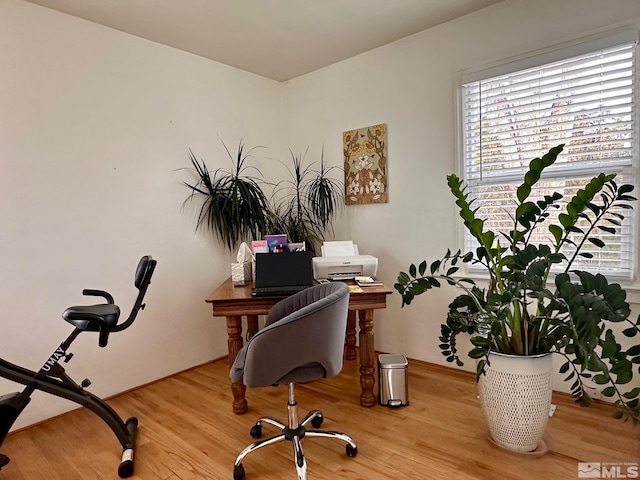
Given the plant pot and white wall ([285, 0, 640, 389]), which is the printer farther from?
the plant pot

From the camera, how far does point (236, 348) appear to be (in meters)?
2.43

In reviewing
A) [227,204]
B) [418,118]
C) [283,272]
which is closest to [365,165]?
[418,118]

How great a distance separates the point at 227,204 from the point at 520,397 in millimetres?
2361

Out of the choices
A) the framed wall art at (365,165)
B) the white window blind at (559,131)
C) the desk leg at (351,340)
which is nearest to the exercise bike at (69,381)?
the desk leg at (351,340)

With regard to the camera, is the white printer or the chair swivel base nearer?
the chair swivel base

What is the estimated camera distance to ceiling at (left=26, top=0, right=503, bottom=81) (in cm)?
248

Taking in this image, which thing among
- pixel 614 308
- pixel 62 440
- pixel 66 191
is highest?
pixel 66 191

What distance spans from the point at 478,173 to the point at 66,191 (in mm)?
2719

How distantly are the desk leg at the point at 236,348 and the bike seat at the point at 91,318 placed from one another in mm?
688

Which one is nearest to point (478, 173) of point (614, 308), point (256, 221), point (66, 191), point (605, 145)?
point (605, 145)

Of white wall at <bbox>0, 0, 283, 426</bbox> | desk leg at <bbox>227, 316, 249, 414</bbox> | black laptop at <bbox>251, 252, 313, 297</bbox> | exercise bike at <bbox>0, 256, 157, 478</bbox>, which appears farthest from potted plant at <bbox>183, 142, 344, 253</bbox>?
exercise bike at <bbox>0, 256, 157, 478</bbox>

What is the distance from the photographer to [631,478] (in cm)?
176

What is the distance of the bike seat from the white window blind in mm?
2279

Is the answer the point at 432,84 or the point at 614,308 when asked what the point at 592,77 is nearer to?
the point at 432,84
